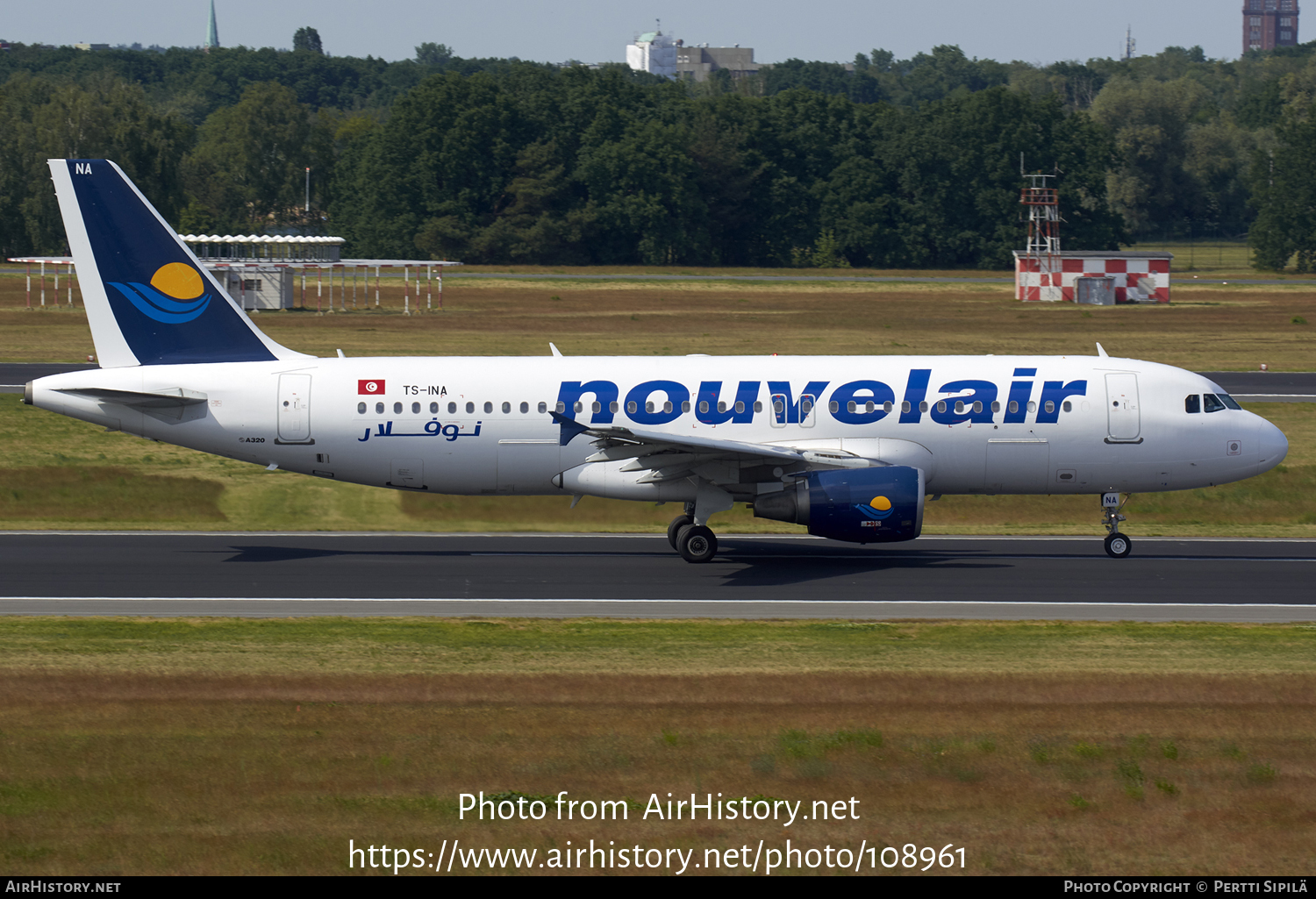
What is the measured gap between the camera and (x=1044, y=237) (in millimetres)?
146125

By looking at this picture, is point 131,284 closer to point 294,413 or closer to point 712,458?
point 294,413

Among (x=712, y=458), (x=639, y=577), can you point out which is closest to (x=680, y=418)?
(x=712, y=458)

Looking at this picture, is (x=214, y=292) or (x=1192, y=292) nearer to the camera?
(x=214, y=292)

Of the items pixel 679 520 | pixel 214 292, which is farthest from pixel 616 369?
pixel 214 292

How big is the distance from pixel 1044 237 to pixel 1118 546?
4753 inches

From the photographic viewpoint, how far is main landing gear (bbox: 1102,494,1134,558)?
3139cm

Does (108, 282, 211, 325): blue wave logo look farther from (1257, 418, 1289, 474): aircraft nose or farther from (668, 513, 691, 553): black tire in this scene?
(1257, 418, 1289, 474): aircraft nose

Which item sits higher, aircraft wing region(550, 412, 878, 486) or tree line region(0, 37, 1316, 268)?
tree line region(0, 37, 1316, 268)

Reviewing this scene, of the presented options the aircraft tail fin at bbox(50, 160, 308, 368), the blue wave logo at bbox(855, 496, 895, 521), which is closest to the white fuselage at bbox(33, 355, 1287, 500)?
the aircraft tail fin at bbox(50, 160, 308, 368)

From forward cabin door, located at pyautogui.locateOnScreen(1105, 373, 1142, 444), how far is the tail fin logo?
19.6 m

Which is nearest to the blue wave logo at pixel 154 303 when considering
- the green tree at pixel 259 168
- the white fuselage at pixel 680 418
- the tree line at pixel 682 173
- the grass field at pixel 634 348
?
the white fuselage at pixel 680 418

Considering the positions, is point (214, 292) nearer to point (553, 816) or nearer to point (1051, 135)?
point (553, 816)
